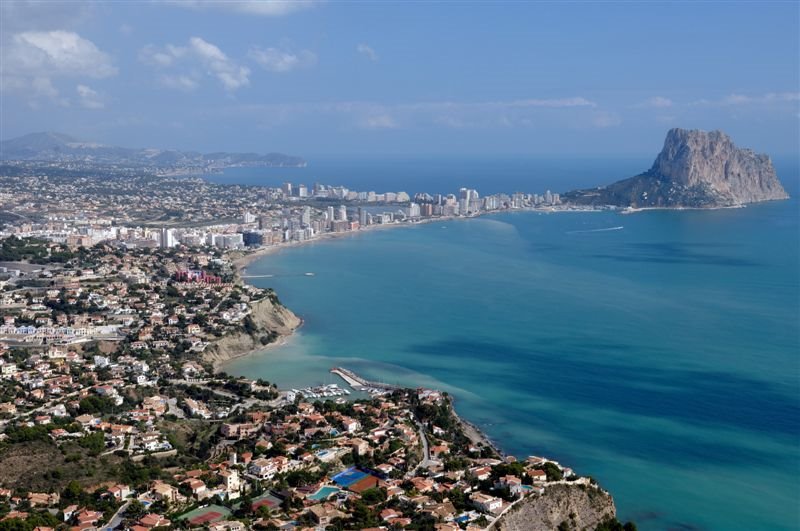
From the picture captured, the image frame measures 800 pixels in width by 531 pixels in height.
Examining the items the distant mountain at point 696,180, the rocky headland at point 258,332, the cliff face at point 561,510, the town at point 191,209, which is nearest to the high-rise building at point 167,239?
the town at point 191,209

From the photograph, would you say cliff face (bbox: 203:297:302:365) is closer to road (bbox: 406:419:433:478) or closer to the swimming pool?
road (bbox: 406:419:433:478)

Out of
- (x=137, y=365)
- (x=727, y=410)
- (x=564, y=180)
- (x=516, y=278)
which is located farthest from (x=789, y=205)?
(x=137, y=365)

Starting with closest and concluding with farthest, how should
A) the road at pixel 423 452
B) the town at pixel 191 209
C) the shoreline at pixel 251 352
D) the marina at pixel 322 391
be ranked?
the road at pixel 423 452 < the marina at pixel 322 391 < the shoreline at pixel 251 352 < the town at pixel 191 209

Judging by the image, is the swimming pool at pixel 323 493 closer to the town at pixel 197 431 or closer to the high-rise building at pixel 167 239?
the town at pixel 197 431

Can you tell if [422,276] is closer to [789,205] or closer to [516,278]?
[516,278]

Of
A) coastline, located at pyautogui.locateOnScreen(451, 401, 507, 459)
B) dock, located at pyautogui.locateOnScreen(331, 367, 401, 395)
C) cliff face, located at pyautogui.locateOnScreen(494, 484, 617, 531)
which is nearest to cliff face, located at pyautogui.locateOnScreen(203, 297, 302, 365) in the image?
dock, located at pyautogui.locateOnScreen(331, 367, 401, 395)

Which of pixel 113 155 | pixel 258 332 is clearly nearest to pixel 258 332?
pixel 258 332
